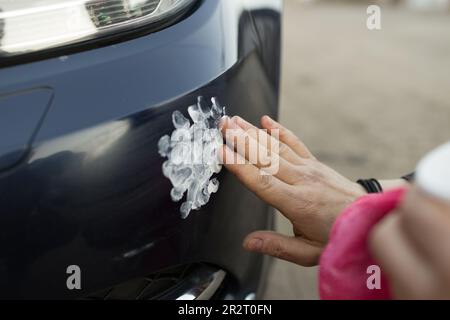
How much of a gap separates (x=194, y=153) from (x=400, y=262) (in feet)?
1.58

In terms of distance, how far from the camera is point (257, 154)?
1.19 m

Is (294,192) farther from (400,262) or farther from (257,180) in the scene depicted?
(400,262)

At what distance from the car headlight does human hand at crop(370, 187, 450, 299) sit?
0.64 meters

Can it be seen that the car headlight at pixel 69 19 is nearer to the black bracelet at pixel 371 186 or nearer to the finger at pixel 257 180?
the finger at pixel 257 180

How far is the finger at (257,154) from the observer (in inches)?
46.5

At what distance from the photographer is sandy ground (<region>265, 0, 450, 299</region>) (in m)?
3.07

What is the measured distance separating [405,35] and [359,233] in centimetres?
550

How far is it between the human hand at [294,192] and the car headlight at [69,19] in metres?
0.27

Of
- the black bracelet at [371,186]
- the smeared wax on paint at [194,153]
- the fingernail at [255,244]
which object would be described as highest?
the smeared wax on paint at [194,153]

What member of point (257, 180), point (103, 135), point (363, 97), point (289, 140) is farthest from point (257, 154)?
point (363, 97)

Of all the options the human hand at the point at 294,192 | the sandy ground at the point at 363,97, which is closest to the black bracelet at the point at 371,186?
the human hand at the point at 294,192

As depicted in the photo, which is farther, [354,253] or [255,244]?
[255,244]

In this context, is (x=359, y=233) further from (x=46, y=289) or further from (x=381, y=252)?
(x=46, y=289)

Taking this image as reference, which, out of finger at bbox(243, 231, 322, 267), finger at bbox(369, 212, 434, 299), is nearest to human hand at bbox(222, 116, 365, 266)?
finger at bbox(243, 231, 322, 267)
